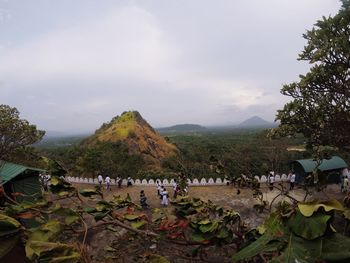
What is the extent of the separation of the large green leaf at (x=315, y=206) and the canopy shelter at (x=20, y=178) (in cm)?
1211

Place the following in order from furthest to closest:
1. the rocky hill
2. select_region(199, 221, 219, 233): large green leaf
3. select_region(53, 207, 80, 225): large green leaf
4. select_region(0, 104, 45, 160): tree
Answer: the rocky hill
select_region(0, 104, 45, 160): tree
select_region(199, 221, 219, 233): large green leaf
select_region(53, 207, 80, 225): large green leaf

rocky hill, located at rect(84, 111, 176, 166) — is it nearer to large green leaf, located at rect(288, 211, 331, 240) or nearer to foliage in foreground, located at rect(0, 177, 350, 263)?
foliage in foreground, located at rect(0, 177, 350, 263)

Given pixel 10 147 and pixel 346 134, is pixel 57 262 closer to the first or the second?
pixel 346 134

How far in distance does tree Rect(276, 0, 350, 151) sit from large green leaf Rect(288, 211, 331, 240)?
40.0 ft

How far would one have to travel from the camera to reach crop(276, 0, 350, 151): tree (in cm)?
1184

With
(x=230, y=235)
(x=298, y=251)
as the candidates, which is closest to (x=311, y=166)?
(x=230, y=235)

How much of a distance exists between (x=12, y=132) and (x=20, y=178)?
7092 millimetres

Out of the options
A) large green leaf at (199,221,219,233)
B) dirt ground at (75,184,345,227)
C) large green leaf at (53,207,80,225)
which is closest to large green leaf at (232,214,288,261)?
large green leaf at (199,221,219,233)

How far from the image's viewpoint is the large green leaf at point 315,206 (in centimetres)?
121

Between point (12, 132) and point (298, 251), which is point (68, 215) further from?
point (12, 132)

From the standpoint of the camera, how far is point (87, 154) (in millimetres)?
24750

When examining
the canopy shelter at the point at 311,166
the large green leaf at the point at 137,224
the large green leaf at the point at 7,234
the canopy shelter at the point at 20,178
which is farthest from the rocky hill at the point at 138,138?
the large green leaf at the point at 7,234

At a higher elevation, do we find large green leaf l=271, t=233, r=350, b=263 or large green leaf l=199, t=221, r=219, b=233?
large green leaf l=271, t=233, r=350, b=263

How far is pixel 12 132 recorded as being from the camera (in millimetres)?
18609
